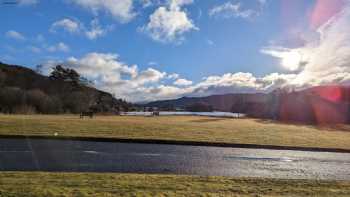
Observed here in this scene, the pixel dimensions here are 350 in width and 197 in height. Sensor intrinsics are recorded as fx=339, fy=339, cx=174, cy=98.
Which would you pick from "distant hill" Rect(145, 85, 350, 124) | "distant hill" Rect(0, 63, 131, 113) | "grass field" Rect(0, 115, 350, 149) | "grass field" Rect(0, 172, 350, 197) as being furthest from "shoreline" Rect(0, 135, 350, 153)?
"distant hill" Rect(0, 63, 131, 113)

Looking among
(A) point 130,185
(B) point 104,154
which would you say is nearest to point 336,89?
(B) point 104,154

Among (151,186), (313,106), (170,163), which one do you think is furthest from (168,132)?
(313,106)

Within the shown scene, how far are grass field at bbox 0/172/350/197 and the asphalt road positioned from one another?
180 cm

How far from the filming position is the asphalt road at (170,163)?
32.5ft

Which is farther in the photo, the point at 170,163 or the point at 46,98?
the point at 46,98

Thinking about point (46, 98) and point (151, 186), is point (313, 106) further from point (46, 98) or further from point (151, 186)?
point (151, 186)

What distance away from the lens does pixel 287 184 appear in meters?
7.69

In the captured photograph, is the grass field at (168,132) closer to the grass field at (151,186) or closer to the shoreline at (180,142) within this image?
the shoreline at (180,142)

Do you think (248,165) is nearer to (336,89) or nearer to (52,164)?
(52,164)

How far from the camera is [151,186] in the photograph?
22.5 ft

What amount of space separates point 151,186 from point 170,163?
4.62m

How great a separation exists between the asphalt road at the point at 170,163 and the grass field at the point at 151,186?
70.7 inches

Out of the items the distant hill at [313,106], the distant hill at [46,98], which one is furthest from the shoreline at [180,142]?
the distant hill at [46,98]

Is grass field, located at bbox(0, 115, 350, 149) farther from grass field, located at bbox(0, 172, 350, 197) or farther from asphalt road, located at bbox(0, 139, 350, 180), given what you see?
grass field, located at bbox(0, 172, 350, 197)
